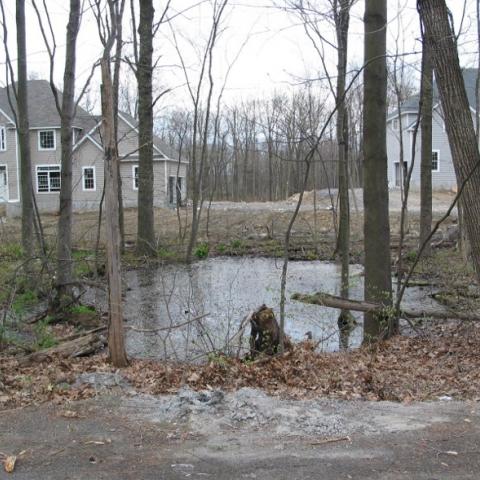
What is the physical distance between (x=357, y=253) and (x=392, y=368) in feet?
43.6

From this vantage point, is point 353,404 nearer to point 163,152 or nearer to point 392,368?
point 392,368

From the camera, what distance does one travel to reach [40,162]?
36031 mm

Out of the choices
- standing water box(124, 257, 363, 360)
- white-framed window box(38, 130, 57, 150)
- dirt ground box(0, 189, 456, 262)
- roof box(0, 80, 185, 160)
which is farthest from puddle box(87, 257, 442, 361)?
white-framed window box(38, 130, 57, 150)

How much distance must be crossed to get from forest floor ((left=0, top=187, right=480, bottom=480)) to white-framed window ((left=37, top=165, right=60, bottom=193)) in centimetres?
2999

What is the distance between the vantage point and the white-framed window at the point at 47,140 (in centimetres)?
3603

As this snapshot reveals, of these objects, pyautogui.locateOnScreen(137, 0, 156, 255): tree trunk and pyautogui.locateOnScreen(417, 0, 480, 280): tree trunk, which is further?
pyautogui.locateOnScreen(137, 0, 156, 255): tree trunk

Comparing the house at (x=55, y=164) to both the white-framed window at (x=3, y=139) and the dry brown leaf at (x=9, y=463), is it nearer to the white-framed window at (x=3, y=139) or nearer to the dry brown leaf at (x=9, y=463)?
the white-framed window at (x=3, y=139)

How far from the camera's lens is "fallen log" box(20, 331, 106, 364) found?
7121 mm

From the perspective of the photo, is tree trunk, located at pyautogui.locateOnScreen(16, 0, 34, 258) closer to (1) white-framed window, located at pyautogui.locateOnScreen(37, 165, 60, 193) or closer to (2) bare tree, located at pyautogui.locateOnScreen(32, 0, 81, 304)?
(2) bare tree, located at pyautogui.locateOnScreen(32, 0, 81, 304)

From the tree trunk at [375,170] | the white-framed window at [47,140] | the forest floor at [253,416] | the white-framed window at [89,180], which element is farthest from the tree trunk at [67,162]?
the white-framed window at [47,140]

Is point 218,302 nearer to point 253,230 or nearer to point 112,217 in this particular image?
point 112,217

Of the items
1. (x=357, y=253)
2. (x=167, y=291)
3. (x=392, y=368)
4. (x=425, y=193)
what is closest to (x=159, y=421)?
(x=392, y=368)

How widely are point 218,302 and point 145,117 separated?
8974 millimetres

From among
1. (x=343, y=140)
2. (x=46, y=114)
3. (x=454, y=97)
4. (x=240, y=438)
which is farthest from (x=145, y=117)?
(x=46, y=114)
